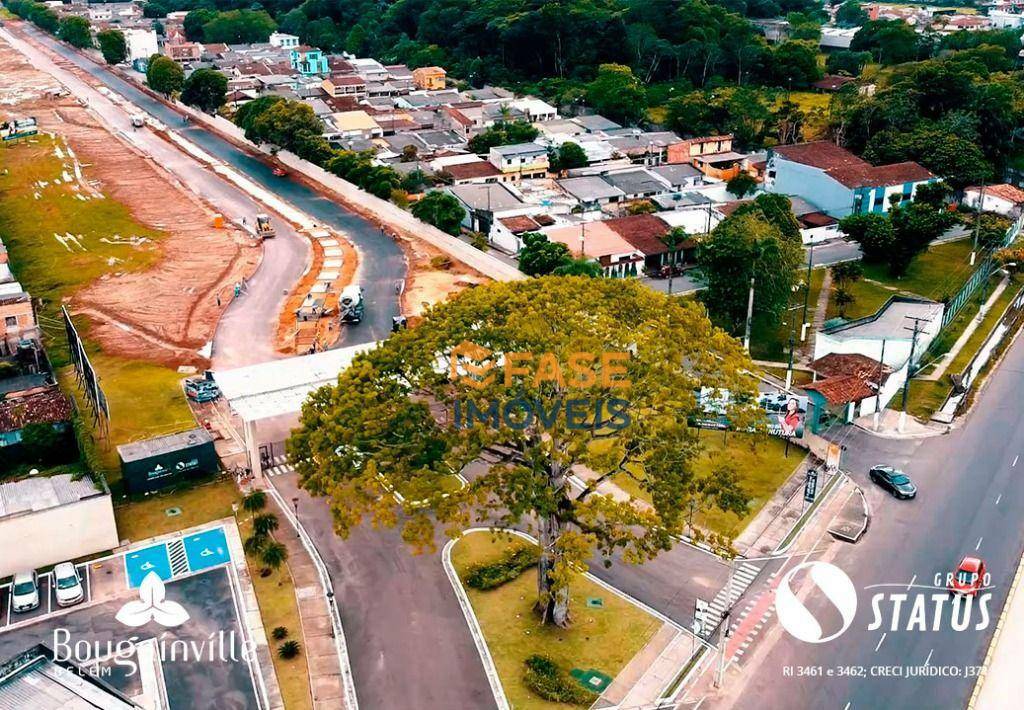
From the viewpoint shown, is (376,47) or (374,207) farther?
(376,47)

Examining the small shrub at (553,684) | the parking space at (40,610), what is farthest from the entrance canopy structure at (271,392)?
the small shrub at (553,684)

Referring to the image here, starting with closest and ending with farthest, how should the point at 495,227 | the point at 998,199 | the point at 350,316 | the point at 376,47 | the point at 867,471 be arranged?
1. the point at 867,471
2. the point at 350,316
3. the point at 495,227
4. the point at 998,199
5. the point at 376,47

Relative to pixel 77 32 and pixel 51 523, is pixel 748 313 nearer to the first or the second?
pixel 51 523

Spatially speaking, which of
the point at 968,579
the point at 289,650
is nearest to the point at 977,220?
the point at 968,579

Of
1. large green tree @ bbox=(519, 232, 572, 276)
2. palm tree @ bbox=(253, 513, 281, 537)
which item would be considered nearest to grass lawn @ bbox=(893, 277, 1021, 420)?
large green tree @ bbox=(519, 232, 572, 276)

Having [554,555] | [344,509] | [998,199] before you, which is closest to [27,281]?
[344,509]

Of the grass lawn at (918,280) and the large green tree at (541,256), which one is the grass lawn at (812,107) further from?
the large green tree at (541,256)

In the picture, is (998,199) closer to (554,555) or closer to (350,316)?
(350,316)
